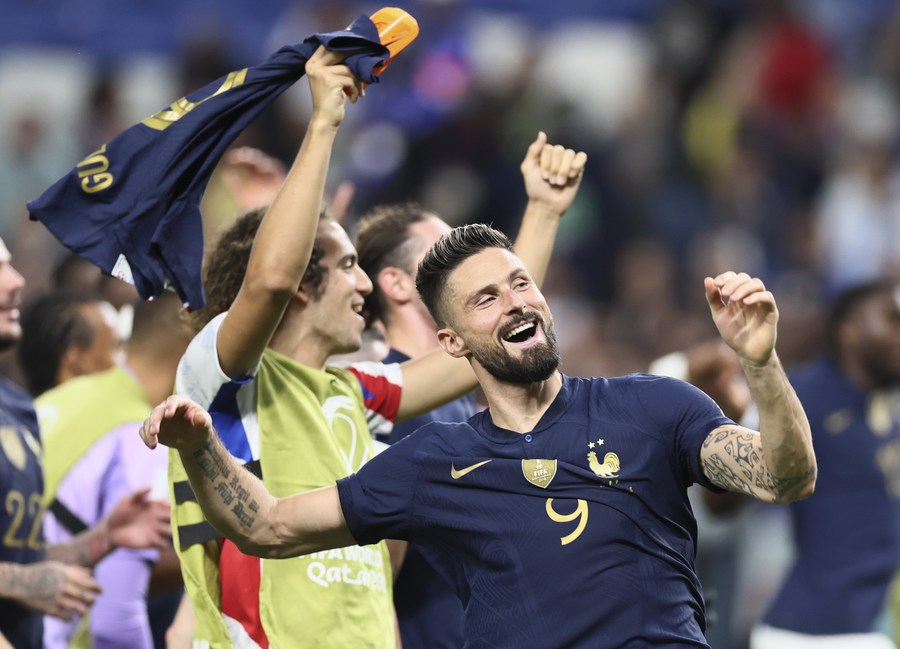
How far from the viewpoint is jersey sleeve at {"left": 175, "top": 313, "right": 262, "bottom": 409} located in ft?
13.8

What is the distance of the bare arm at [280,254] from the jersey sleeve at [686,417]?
1.00 metres

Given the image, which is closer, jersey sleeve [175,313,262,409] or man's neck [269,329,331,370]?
jersey sleeve [175,313,262,409]

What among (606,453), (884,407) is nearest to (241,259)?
(606,453)

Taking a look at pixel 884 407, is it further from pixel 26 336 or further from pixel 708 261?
pixel 708 261

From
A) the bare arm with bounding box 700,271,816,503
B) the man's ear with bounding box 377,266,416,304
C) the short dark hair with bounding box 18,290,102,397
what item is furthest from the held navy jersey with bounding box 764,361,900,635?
the bare arm with bounding box 700,271,816,503

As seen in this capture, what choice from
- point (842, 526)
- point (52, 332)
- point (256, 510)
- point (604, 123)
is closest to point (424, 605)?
point (256, 510)

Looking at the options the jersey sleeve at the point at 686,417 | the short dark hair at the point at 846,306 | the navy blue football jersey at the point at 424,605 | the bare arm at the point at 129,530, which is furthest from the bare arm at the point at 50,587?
the short dark hair at the point at 846,306

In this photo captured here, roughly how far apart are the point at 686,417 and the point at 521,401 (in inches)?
17.8

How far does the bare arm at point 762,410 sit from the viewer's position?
3578 millimetres

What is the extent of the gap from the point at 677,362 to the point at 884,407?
59.3 inches

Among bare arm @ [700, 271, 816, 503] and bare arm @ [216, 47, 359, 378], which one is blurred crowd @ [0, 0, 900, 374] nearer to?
bare arm @ [216, 47, 359, 378]

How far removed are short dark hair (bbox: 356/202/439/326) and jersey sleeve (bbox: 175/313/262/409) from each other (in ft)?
4.75

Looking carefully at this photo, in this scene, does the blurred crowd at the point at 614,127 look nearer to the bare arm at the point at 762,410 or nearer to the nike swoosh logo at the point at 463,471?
the nike swoosh logo at the point at 463,471

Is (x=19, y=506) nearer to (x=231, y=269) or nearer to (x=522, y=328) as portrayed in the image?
(x=231, y=269)
